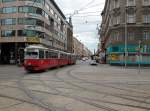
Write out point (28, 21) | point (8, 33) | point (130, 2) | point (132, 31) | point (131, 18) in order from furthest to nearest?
point (8, 33) → point (28, 21) → point (130, 2) → point (131, 18) → point (132, 31)

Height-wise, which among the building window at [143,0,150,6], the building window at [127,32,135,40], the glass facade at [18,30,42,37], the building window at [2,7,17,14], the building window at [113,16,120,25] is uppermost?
the building window at [2,7,17,14]

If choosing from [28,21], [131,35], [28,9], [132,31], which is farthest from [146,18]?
[28,9]

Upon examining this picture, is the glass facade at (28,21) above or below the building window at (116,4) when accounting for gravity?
below

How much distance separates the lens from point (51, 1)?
75688 mm

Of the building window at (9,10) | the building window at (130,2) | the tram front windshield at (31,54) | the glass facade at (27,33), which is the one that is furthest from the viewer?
the building window at (9,10)

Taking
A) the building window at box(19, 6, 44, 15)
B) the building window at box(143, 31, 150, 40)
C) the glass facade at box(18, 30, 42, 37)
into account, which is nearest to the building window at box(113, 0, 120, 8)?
the building window at box(143, 31, 150, 40)

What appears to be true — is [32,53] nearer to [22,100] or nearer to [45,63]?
[45,63]

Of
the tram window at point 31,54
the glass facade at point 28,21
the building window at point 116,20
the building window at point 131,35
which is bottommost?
the tram window at point 31,54

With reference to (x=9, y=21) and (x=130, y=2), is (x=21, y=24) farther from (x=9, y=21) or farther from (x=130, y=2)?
(x=130, y=2)

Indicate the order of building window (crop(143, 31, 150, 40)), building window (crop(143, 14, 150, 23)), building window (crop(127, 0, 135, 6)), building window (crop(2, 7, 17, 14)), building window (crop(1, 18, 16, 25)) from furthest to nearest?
building window (crop(2, 7, 17, 14)), building window (crop(1, 18, 16, 25)), building window (crop(127, 0, 135, 6)), building window (crop(143, 31, 150, 40)), building window (crop(143, 14, 150, 23))

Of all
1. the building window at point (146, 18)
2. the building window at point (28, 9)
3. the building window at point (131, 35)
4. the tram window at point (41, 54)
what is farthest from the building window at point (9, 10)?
the tram window at point (41, 54)

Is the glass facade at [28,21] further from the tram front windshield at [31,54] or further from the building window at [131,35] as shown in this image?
the tram front windshield at [31,54]

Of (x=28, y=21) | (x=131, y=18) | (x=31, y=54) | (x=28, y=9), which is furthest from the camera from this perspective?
(x=28, y=21)

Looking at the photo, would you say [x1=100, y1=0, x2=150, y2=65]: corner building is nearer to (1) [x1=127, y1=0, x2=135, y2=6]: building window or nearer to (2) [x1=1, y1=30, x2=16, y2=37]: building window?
(1) [x1=127, y1=0, x2=135, y2=6]: building window
